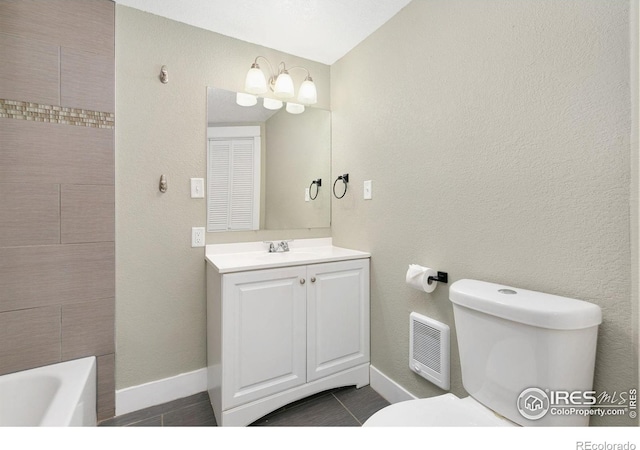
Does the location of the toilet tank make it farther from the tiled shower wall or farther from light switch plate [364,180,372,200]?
the tiled shower wall

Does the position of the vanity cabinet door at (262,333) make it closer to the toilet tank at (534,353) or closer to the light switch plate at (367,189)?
the light switch plate at (367,189)

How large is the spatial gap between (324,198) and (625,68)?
5.21 ft

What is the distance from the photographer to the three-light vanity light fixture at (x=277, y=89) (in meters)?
1.84

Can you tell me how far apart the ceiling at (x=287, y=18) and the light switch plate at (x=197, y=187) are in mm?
899

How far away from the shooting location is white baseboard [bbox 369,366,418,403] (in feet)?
5.27

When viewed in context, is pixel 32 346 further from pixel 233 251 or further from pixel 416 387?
pixel 416 387

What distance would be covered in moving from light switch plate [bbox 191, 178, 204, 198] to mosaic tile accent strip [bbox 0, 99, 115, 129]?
0.47 metres

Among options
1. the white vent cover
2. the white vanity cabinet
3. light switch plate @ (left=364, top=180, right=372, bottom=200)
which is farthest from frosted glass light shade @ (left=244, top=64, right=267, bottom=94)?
the white vent cover

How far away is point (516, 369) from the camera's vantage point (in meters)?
0.94

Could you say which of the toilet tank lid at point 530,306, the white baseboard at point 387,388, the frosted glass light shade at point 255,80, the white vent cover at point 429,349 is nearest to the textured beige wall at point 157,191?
the frosted glass light shade at point 255,80

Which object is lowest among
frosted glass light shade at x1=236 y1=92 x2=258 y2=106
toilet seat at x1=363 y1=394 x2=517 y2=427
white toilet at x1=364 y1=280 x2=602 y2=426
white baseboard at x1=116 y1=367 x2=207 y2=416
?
white baseboard at x1=116 y1=367 x2=207 y2=416

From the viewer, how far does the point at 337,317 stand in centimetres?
174

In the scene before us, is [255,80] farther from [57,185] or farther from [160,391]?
[160,391]
